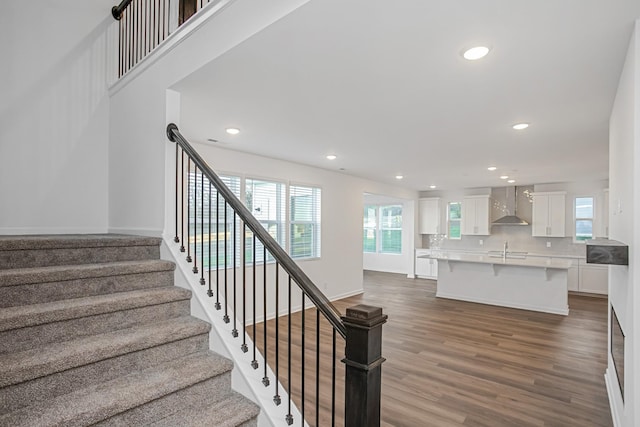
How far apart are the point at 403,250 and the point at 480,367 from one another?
6458 mm

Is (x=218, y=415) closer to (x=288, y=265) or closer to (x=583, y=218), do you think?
(x=288, y=265)

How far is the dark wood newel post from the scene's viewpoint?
1.35 metres

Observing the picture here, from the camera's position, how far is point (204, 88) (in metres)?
2.67

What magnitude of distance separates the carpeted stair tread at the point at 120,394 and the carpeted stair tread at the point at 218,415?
0.12 m

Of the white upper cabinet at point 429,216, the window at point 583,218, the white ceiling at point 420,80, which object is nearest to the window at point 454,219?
the white upper cabinet at point 429,216

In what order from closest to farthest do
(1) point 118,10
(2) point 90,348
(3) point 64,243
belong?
(2) point 90,348 → (3) point 64,243 → (1) point 118,10

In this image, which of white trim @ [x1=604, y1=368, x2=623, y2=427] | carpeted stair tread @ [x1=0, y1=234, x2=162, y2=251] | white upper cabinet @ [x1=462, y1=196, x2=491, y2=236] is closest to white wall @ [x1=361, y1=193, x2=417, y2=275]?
white upper cabinet @ [x1=462, y1=196, x2=491, y2=236]

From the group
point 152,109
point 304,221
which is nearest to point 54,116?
point 152,109

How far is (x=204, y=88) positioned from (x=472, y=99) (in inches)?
82.1

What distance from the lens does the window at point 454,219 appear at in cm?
938

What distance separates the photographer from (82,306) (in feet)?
5.94

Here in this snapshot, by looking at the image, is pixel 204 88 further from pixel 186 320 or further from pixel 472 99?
pixel 472 99

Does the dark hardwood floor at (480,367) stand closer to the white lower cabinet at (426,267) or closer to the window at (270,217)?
the window at (270,217)

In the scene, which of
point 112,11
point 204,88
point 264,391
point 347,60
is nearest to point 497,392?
point 264,391
